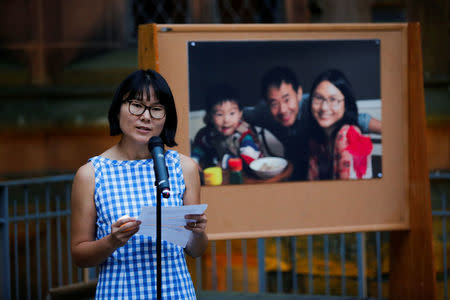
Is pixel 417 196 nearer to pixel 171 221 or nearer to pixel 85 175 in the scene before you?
pixel 171 221

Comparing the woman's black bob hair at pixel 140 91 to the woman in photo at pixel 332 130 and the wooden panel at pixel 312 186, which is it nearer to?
the wooden panel at pixel 312 186

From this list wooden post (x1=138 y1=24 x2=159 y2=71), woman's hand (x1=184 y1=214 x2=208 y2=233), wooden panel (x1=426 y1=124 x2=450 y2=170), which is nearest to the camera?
woman's hand (x1=184 y1=214 x2=208 y2=233)

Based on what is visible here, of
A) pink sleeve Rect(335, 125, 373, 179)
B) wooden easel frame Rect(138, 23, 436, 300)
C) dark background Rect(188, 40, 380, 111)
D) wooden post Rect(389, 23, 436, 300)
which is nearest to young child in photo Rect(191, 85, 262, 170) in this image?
dark background Rect(188, 40, 380, 111)

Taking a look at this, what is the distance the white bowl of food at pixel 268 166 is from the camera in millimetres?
3088

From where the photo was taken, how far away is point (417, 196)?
3199mm

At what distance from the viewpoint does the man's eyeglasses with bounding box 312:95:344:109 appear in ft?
10.3

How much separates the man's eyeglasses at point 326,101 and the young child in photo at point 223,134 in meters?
0.36

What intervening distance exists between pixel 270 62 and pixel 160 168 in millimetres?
1503

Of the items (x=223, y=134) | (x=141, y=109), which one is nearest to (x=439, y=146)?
(x=223, y=134)

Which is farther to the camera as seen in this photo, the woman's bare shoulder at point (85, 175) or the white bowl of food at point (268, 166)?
the white bowl of food at point (268, 166)

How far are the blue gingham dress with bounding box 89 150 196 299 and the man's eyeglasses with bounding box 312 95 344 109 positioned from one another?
128 centimetres

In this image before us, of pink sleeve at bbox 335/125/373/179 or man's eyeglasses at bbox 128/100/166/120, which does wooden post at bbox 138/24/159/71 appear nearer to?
man's eyeglasses at bbox 128/100/166/120

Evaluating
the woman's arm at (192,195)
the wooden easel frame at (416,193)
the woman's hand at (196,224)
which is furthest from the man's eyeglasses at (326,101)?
the woman's hand at (196,224)

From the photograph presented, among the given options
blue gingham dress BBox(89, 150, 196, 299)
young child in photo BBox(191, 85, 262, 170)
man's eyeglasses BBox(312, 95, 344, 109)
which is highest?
man's eyeglasses BBox(312, 95, 344, 109)
